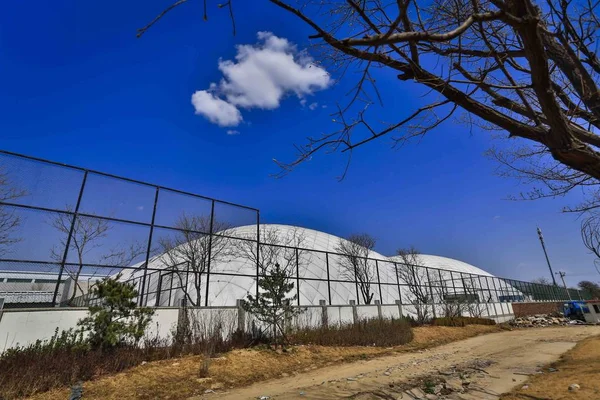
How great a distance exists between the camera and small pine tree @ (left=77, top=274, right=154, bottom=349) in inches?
344

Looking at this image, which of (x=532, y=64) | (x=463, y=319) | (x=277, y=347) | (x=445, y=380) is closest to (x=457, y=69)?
(x=532, y=64)

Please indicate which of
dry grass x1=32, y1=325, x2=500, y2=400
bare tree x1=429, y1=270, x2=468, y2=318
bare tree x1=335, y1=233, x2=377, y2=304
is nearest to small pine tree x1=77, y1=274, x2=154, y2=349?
dry grass x1=32, y1=325, x2=500, y2=400

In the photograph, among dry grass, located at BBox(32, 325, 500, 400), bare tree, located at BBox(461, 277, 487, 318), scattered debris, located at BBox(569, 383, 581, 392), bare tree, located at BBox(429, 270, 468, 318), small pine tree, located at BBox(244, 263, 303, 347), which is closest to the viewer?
scattered debris, located at BBox(569, 383, 581, 392)

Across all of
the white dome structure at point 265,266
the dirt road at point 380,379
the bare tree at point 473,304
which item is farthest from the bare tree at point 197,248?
the bare tree at point 473,304

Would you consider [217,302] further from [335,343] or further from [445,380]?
[445,380]

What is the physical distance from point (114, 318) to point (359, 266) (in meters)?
22.1

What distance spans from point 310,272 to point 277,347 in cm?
1831

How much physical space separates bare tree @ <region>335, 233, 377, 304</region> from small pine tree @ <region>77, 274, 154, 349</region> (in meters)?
15.7

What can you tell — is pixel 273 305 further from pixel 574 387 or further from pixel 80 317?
pixel 574 387

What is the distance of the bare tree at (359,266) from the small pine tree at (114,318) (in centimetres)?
1573

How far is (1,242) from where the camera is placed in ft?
31.0

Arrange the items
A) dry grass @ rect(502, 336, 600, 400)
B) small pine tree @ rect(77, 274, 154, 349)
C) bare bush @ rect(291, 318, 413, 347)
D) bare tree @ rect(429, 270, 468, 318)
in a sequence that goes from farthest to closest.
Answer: bare tree @ rect(429, 270, 468, 318)
bare bush @ rect(291, 318, 413, 347)
small pine tree @ rect(77, 274, 154, 349)
dry grass @ rect(502, 336, 600, 400)

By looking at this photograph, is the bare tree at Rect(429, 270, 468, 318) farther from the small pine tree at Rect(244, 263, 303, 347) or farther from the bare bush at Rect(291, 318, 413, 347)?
the small pine tree at Rect(244, 263, 303, 347)

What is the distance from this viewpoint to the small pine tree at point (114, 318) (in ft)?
28.7
